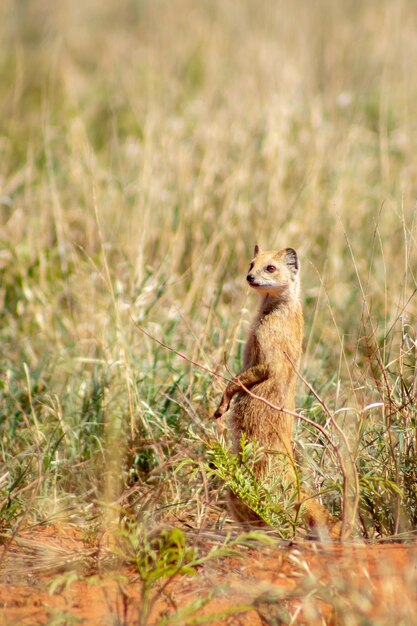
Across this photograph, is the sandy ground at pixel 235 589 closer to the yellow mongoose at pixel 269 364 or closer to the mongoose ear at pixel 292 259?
the yellow mongoose at pixel 269 364

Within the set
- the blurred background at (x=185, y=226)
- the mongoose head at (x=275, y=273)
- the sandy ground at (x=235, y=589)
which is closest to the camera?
the sandy ground at (x=235, y=589)

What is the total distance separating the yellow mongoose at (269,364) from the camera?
3.73m

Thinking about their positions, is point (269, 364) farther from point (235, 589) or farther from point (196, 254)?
point (196, 254)

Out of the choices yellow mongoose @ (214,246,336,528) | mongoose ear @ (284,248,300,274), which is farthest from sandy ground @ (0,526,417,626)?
mongoose ear @ (284,248,300,274)

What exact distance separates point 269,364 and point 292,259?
0.51m

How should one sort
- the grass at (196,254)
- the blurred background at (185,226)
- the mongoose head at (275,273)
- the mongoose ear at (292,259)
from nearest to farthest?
the grass at (196,254), the mongoose head at (275,273), the mongoose ear at (292,259), the blurred background at (185,226)

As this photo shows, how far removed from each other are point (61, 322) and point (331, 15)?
6675mm

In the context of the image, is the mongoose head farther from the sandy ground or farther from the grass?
the sandy ground

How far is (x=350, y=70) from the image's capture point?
862cm

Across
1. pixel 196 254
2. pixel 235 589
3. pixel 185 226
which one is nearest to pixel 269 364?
pixel 235 589

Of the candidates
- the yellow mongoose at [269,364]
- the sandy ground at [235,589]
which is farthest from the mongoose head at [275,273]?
the sandy ground at [235,589]

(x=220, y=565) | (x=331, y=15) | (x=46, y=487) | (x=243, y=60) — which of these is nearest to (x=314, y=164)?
(x=243, y=60)

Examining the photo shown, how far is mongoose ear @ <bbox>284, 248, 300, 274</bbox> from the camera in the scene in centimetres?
403

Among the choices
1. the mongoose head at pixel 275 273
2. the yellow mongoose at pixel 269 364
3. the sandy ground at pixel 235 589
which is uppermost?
the mongoose head at pixel 275 273
